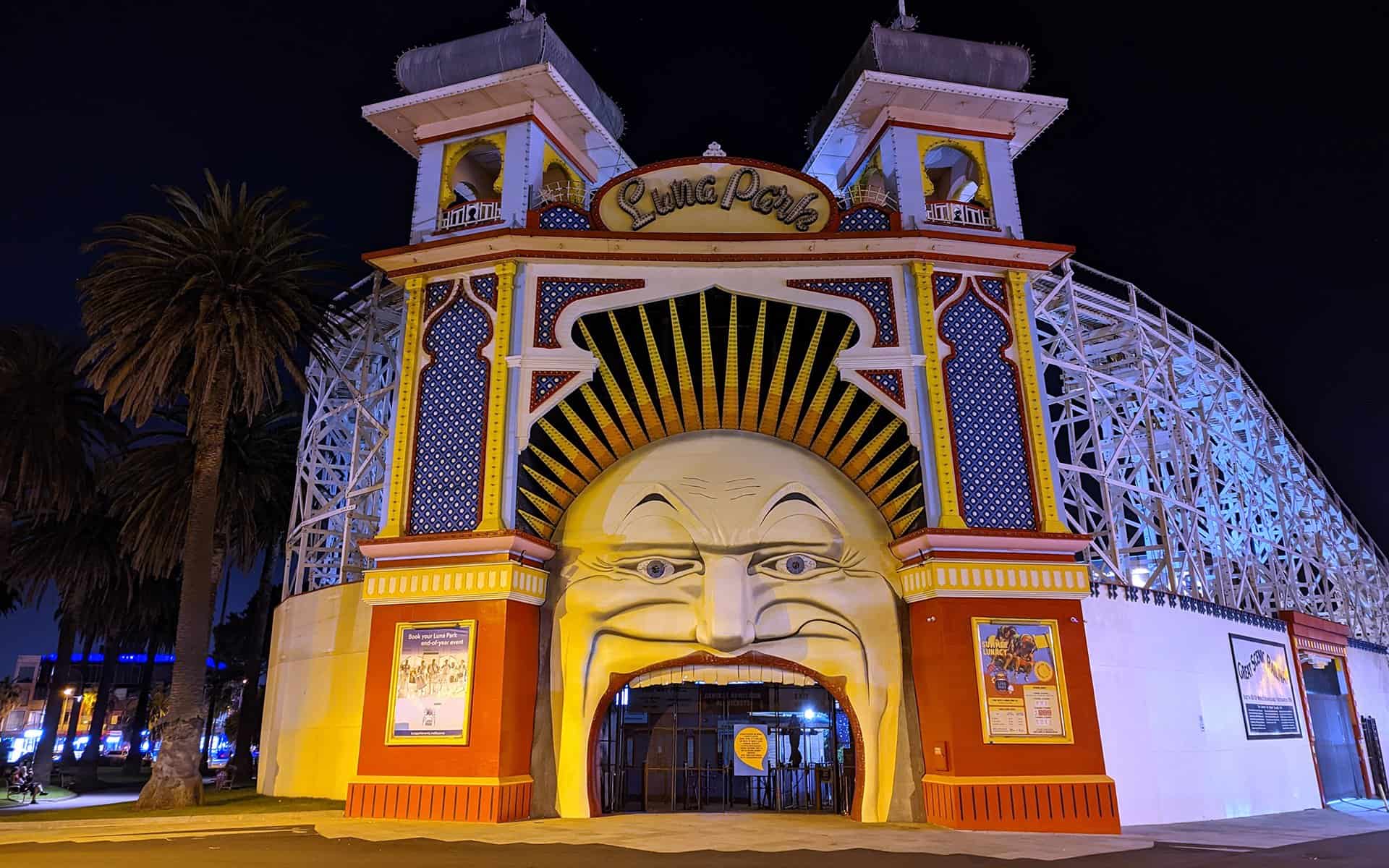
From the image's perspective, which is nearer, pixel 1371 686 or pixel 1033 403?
pixel 1033 403

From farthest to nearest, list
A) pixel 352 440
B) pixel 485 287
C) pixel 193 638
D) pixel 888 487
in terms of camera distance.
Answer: pixel 352 440 < pixel 193 638 < pixel 485 287 < pixel 888 487

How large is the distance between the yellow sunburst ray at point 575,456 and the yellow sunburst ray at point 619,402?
96cm

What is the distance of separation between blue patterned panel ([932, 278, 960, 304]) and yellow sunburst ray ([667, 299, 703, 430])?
5.53 m

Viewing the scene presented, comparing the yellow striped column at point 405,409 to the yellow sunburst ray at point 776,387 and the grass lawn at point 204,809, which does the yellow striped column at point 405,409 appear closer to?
the grass lawn at point 204,809

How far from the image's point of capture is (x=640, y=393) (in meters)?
17.9

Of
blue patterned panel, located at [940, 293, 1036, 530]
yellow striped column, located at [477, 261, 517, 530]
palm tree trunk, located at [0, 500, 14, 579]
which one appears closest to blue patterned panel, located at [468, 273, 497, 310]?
yellow striped column, located at [477, 261, 517, 530]

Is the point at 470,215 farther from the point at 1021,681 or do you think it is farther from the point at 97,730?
the point at 97,730

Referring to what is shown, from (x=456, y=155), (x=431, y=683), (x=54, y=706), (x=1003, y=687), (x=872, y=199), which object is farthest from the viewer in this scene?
(x=54, y=706)

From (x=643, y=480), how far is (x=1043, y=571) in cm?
799

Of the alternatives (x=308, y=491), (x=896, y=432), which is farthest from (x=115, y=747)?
(x=896, y=432)

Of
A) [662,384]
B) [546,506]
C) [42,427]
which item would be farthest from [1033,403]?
[42,427]

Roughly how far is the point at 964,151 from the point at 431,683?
16.7 metres

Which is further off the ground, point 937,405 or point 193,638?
point 937,405

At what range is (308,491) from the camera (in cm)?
2262
